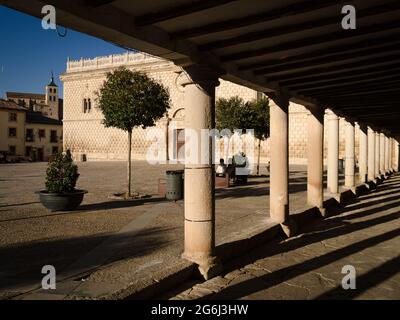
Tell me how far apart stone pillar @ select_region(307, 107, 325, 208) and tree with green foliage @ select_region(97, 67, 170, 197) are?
5.36 m

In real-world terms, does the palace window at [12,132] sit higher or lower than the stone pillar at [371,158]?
higher

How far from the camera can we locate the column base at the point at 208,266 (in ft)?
14.7

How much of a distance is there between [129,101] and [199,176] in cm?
760

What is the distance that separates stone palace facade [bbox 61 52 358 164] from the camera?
114 feet

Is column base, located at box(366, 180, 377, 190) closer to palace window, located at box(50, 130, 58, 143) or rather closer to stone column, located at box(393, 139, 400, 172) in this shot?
stone column, located at box(393, 139, 400, 172)

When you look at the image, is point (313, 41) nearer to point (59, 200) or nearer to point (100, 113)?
point (59, 200)

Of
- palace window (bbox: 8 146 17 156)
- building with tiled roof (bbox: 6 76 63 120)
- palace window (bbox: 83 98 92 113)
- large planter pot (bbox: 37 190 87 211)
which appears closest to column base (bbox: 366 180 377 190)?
large planter pot (bbox: 37 190 87 211)

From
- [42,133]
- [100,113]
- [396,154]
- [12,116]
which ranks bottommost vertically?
[396,154]

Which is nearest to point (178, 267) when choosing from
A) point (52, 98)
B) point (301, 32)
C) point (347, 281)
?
point (347, 281)

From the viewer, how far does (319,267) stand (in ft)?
16.0

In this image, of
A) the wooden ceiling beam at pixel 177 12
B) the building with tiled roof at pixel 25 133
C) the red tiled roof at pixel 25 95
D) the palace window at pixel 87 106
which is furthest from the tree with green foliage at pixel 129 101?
the red tiled roof at pixel 25 95

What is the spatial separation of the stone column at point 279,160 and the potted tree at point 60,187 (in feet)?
15.6

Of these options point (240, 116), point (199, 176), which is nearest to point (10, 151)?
point (240, 116)

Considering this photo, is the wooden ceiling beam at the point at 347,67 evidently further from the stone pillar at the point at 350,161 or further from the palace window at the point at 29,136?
the palace window at the point at 29,136
